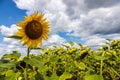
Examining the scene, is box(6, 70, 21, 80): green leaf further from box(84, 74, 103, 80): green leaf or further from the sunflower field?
box(84, 74, 103, 80): green leaf

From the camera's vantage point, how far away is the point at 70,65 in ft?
13.1

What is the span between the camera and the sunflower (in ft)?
9.79

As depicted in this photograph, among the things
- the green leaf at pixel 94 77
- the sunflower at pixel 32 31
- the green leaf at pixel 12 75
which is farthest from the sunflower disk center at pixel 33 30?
the green leaf at pixel 94 77

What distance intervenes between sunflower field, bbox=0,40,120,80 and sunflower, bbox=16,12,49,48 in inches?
7.9

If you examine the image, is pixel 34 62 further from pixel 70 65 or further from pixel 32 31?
pixel 70 65

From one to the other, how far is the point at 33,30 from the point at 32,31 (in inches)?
1.1

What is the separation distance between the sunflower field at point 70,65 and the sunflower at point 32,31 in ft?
0.65

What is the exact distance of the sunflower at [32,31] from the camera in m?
2.98

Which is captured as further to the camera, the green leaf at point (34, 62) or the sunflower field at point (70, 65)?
the sunflower field at point (70, 65)

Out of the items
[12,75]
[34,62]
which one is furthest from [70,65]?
[34,62]

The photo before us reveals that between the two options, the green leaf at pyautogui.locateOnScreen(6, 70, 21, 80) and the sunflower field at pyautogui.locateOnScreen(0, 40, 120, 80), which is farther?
the green leaf at pyautogui.locateOnScreen(6, 70, 21, 80)

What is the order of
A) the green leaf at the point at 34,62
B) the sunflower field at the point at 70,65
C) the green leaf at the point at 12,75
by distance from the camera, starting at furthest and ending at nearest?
1. the green leaf at the point at 12,75
2. the sunflower field at the point at 70,65
3. the green leaf at the point at 34,62

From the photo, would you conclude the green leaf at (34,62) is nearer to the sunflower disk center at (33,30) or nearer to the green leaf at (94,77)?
the sunflower disk center at (33,30)

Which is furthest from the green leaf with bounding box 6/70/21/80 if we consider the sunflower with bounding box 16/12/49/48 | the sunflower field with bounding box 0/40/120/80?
the sunflower with bounding box 16/12/49/48
